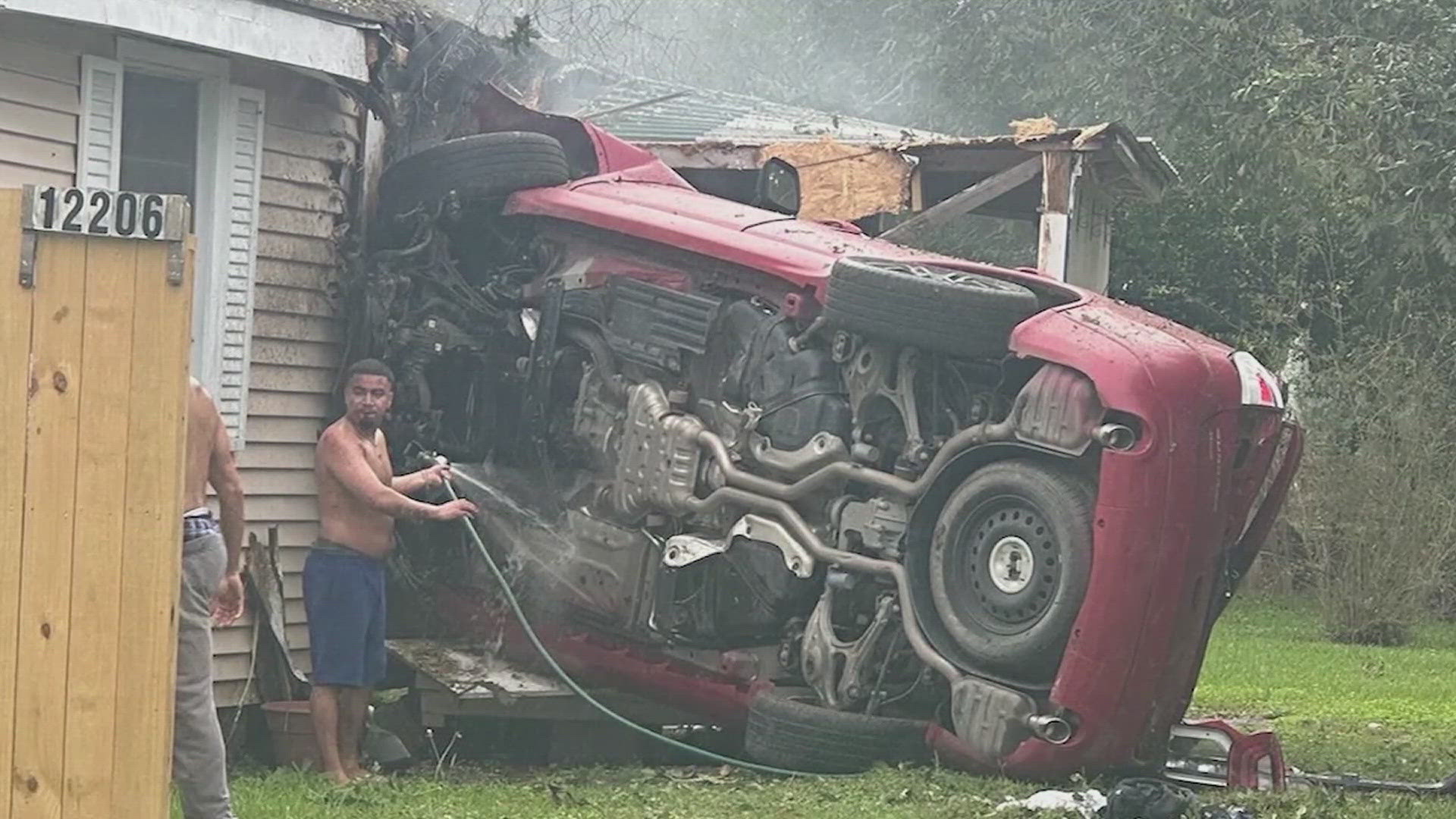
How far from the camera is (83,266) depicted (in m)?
5.23

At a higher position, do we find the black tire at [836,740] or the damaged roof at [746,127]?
the damaged roof at [746,127]

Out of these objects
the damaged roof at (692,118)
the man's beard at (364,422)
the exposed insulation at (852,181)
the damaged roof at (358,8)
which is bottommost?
the man's beard at (364,422)

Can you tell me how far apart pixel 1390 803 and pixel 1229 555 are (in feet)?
3.54

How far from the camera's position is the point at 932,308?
839 cm

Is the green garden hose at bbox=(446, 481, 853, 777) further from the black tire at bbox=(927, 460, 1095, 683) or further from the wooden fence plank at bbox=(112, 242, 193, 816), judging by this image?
the wooden fence plank at bbox=(112, 242, 193, 816)

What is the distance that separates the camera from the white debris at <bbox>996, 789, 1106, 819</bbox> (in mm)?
7629

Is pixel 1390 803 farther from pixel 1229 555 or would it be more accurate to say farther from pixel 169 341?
pixel 169 341

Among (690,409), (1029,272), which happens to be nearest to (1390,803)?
(1029,272)

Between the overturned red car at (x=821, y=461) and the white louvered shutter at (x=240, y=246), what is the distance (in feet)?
1.94

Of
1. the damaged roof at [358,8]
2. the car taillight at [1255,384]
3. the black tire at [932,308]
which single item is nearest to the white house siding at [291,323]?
the damaged roof at [358,8]

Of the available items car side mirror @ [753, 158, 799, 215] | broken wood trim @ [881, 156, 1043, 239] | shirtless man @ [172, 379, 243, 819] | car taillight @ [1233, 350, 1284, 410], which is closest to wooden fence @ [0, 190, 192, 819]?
shirtless man @ [172, 379, 243, 819]

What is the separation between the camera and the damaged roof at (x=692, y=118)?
47.0ft

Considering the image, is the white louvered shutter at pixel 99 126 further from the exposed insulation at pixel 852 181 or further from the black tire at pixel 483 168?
the exposed insulation at pixel 852 181

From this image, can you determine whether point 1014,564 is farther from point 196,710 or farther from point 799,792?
point 196,710
